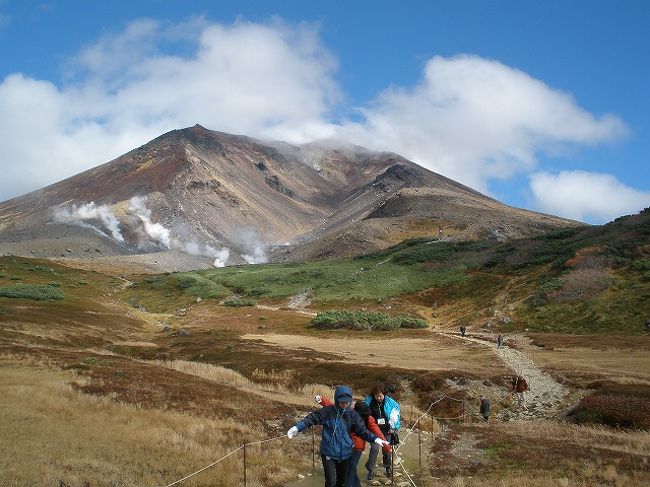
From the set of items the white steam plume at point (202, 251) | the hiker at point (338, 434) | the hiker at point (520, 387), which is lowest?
the hiker at point (520, 387)

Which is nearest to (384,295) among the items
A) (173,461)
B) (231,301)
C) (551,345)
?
(231,301)

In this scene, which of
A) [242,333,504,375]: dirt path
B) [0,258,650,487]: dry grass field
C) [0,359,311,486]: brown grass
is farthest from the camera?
[242,333,504,375]: dirt path

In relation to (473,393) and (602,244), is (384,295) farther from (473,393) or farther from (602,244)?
(473,393)

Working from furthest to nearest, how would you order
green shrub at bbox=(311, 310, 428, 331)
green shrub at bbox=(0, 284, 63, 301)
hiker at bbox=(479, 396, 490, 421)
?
1. green shrub at bbox=(311, 310, 428, 331)
2. green shrub at bbox=(0, 284, 63, 301)
3. hiker at bbox=(479, 396, 490, 421)

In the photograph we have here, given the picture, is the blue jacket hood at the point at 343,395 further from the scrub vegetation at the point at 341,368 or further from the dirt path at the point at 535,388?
the dirt path at the point at 535,388

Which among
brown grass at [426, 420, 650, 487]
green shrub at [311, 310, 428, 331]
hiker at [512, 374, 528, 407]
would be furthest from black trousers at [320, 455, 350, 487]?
green shrub at [311, 310, 428, 331]

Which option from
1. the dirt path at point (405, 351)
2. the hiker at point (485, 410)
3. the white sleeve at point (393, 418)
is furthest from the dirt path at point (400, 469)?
the dirt path at point (405, 351)

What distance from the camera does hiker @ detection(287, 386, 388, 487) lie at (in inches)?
397

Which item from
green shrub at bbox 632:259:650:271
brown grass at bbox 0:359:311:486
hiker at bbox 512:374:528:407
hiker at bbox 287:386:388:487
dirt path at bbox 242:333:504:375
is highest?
green shrub at bbox 632:259:650:271

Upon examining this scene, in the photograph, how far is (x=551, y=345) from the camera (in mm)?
48188

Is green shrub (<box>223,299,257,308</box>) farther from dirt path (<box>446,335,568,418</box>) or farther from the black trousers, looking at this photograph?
the black trousers

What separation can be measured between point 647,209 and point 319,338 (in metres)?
62.5

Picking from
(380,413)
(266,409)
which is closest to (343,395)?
(380,413)

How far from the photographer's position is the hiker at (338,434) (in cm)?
1009
